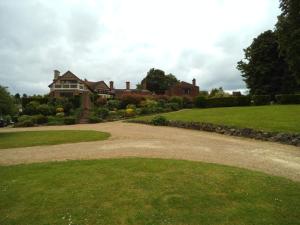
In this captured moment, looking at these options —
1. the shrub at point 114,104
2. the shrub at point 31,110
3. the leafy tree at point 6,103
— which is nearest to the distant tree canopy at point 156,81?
the shrub at point 114,104

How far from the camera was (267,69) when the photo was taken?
1585 inches

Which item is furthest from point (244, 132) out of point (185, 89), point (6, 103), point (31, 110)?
point (185, 89)

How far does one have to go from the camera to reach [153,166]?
8.78 meters

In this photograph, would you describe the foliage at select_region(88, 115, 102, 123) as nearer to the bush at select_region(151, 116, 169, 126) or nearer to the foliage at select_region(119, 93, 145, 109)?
the foliage at select_region(119, 93, 145, 109)

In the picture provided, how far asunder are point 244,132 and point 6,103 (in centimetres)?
1723

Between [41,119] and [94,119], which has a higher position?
[41,119]

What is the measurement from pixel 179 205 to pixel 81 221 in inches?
75.5

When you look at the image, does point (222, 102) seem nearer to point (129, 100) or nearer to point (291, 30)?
point (129, 100)

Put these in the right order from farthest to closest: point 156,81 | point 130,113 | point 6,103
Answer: point 156,81 < point 130,113 < point 6,103

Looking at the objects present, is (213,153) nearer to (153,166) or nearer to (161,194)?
(153,166)

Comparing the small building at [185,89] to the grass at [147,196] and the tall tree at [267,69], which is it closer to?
the tall tree at [267,69]

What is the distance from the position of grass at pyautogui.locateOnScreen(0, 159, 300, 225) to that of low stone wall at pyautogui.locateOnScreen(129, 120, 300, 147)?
8.04 metres

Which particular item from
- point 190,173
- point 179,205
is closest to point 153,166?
point 190,173

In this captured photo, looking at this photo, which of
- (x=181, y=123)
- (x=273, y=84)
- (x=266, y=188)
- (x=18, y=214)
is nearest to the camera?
(x=18, y=214)
